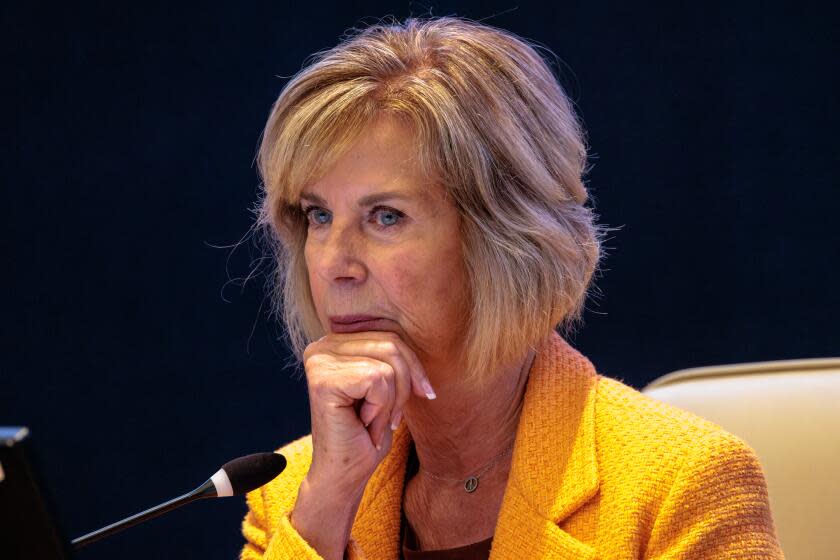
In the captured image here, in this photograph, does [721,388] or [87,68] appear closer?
[721,388]

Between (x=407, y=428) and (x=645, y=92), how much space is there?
1.15m

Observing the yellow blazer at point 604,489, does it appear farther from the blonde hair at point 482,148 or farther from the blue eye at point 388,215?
the blue eye at point 388,215

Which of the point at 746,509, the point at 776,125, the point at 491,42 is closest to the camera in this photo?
the point at 746,509

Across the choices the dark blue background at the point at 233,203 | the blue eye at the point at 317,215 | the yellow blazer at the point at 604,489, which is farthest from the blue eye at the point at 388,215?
the dark blue background at the point at 233,203

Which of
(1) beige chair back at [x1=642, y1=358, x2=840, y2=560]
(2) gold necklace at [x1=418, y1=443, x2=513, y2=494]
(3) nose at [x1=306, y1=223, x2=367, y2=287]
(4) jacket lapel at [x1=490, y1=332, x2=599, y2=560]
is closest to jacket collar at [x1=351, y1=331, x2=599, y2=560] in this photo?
(4) jacket lapel at [x1=490, y1=332, x2=599, y2=560]

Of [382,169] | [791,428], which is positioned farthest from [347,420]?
[791,428]

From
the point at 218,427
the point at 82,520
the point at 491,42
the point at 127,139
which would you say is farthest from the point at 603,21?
the point at 82,520

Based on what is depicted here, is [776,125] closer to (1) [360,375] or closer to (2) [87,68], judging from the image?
(1) [360,375]

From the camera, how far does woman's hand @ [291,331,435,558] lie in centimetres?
155

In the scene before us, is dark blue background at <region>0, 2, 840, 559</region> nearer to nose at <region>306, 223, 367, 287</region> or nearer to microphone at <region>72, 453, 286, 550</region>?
nose at <region>306, 223, 367, 287</region>

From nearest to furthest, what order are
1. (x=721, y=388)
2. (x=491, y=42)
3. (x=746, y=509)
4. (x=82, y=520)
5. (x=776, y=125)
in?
(x=746, y=509) < (x=491, y=42) < (x=721, y=388) < (x=776, y=125) < (x=82, y=520)

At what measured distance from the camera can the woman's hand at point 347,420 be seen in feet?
5.10

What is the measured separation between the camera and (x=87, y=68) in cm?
260

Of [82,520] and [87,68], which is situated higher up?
[87,68]
